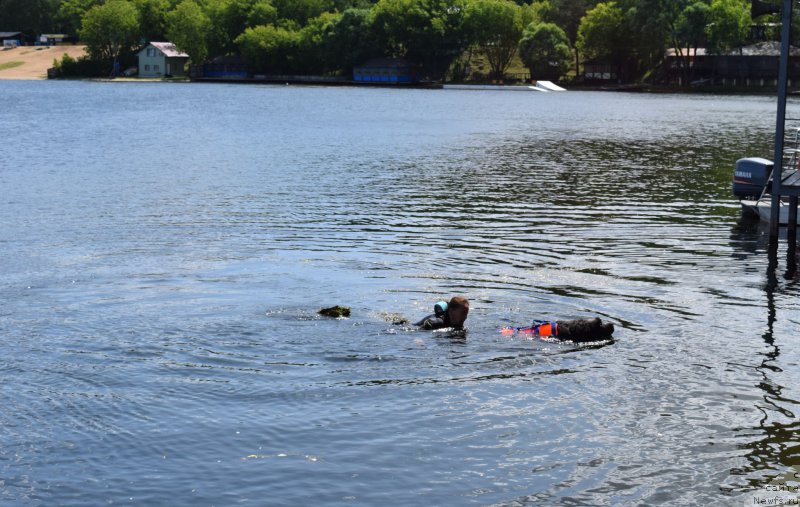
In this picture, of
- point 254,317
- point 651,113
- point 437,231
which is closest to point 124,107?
point 651,113

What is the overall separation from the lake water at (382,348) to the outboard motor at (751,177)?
4.81ft

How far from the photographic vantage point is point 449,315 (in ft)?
73.7

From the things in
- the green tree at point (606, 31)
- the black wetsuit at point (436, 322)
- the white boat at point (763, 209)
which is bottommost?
the black wetsuit at point (436, 322)

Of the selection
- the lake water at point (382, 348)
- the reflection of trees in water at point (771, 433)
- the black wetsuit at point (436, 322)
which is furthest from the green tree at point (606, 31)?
the black wetsuit at point (436, 322)

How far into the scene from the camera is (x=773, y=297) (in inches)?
1071

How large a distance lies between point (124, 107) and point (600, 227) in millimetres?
102390

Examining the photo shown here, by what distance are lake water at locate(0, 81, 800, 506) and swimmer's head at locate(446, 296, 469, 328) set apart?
1.51 ft

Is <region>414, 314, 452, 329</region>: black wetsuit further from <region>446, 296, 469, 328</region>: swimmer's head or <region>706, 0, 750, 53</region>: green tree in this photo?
<region>706, 0, 750, 53</region>: green tree

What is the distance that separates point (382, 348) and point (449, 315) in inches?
70.2

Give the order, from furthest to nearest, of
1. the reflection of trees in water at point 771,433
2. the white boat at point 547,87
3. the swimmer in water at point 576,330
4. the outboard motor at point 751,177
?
1. the white boat at point 547,87
2. the outboard motor at point 751,177
3. the swimmer in water at point 576,330
4. the reflection of trees in water at point 771,433

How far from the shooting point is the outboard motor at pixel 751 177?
3981 cm

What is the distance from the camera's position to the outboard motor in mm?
39812

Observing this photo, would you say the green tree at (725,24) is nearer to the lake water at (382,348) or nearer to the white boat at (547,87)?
the white boat at (547,87)

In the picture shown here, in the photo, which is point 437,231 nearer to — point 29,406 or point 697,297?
point 697,297
